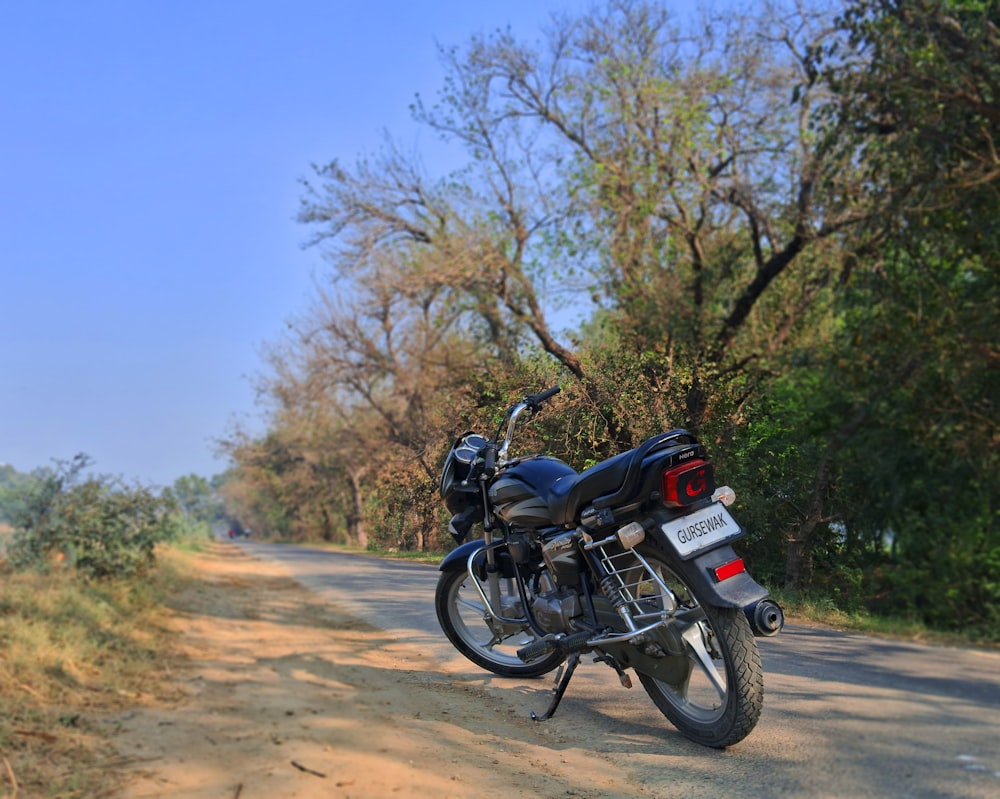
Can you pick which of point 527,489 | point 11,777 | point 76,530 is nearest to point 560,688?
point 527,489

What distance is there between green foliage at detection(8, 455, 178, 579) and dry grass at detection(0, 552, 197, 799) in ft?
2.81

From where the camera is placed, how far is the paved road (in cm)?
274

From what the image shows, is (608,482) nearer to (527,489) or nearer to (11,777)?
(527,489)

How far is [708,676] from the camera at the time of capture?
340 cm

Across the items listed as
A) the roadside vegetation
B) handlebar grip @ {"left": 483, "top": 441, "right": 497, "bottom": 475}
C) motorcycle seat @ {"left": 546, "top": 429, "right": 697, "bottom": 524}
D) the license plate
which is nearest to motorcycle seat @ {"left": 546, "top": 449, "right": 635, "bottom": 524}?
motorcycle seat @ {"left": 546, "top": 429, "right": 697, "bottom": 524}

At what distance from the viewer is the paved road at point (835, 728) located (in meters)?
2.74

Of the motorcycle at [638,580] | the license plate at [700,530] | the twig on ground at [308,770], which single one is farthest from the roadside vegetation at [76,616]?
the license plate at [700,530]

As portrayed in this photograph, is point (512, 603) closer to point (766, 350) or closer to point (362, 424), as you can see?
point (766, 350)

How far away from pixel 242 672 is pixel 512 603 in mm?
1613

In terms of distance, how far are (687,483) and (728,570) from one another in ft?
1.34

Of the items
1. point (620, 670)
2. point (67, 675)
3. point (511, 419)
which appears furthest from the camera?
point (511, 419)

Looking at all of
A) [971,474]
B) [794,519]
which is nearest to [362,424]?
[794,519]

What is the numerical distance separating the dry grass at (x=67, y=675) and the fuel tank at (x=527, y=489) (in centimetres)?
214

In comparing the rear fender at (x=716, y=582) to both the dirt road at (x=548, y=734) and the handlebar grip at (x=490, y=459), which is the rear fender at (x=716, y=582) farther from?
the handlebar grip at (x=490, y=459)
